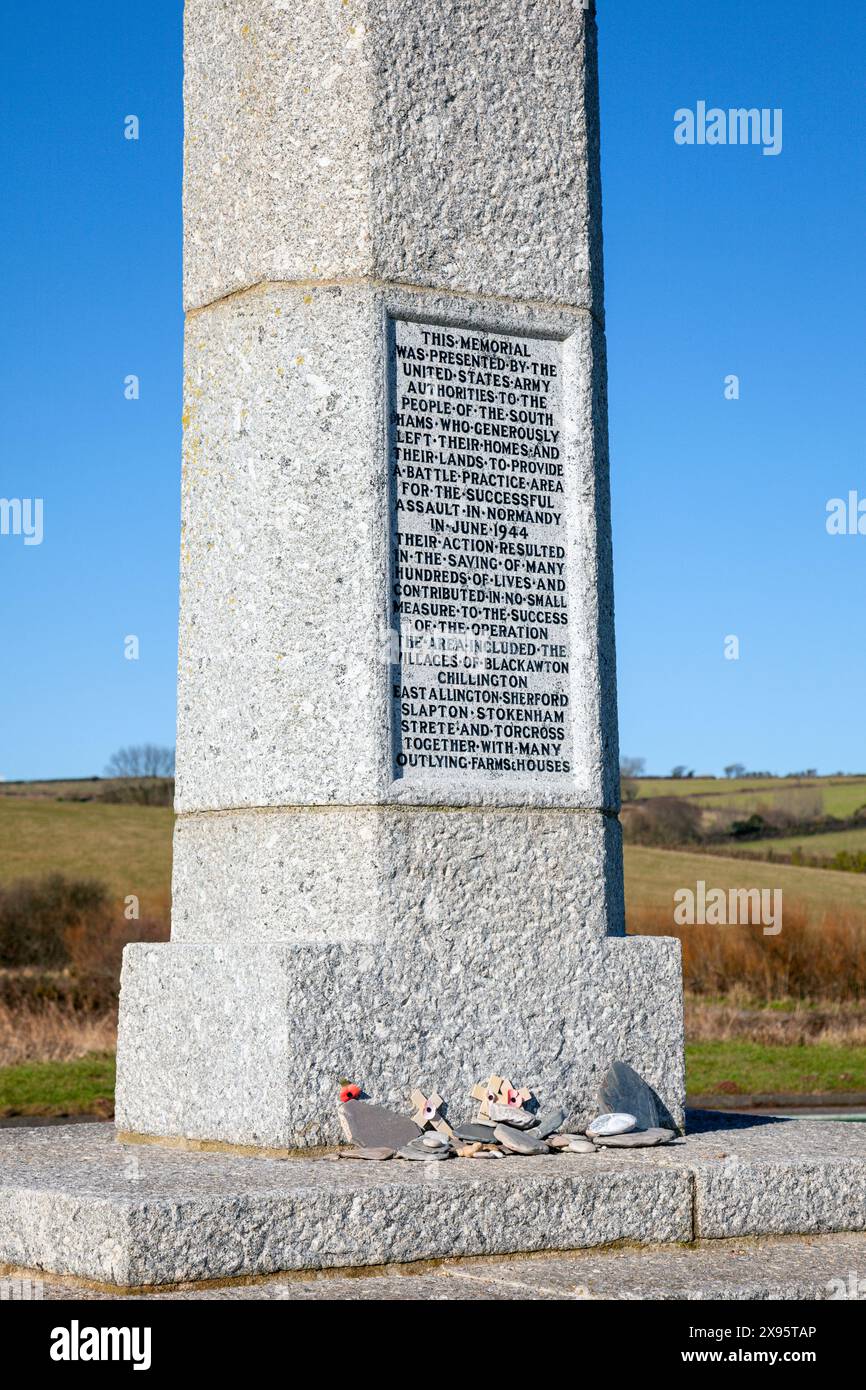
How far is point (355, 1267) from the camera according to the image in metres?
4.79

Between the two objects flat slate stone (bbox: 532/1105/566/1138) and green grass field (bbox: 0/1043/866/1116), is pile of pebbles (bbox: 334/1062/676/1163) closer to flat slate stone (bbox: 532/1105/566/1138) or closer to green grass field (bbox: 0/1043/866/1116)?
flat slate stone (bbox: 532/1105/566/1138)

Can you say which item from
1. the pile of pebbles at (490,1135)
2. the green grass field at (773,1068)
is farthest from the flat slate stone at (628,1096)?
the green grass field at (773,1068)

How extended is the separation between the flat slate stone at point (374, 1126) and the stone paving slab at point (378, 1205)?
0.85 ft

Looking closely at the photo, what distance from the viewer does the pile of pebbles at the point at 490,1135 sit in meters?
5.63

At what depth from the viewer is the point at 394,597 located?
618 centimetres

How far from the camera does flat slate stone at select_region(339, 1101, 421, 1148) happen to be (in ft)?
18.6

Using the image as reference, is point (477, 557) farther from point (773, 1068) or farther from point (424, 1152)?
point (773, 1068)

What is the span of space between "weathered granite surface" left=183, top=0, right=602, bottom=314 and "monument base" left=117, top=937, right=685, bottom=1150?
2.52 metres

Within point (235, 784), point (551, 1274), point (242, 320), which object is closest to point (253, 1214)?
point (551, 1274)

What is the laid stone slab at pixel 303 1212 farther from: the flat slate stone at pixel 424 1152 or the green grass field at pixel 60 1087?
→ the green grass field at pixel 60 1087

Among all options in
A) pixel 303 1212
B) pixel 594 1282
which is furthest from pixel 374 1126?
pixel 594 1282

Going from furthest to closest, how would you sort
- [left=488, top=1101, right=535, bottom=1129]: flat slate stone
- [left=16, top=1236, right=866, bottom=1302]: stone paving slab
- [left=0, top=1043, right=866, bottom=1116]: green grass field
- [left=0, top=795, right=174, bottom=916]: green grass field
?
[left=0, top=795, right=174, bottom=916]: green grass field < [left=0, top=1043, right=866, bottom=1116]: green grass field < [left=488, top=1101, right=535, bottom=1129]: flat slate stone < [left=16, top=1236, right=866, bottom=1302]: stone paving slab

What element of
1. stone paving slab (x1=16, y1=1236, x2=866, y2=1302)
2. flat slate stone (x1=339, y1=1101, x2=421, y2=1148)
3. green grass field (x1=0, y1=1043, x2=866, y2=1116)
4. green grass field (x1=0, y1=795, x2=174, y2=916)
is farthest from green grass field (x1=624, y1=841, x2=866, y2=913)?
stone paving slab (x1=16, y1=1236, x2=866, y2=1302)

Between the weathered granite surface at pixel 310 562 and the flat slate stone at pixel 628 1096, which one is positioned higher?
the weathered granite surface at pixel 310 562
